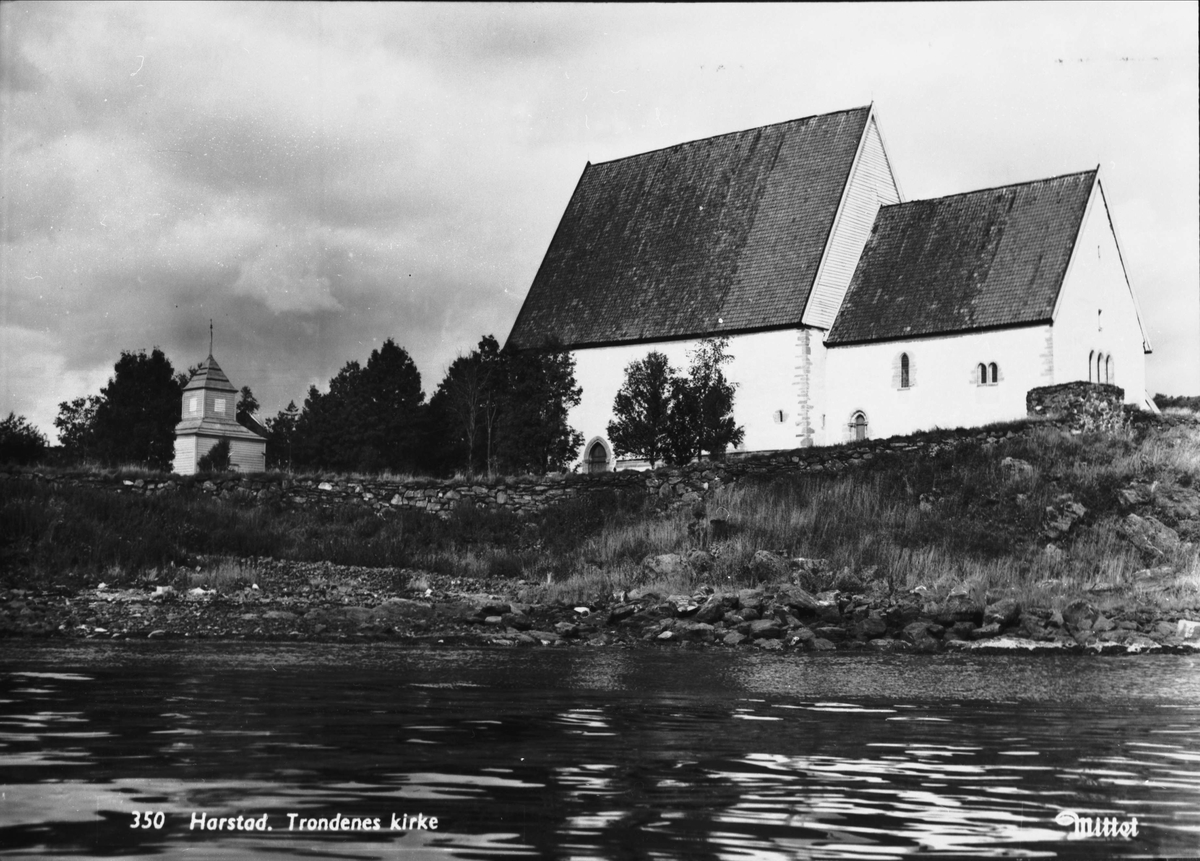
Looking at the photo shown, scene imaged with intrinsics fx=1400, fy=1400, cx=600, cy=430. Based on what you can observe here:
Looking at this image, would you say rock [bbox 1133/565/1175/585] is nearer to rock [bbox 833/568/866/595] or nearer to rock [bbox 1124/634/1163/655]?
rock [bbox 833/568/866/595]

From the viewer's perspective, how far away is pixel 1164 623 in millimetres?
19109

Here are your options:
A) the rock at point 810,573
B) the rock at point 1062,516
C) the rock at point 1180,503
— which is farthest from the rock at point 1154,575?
the rock at point 810,573

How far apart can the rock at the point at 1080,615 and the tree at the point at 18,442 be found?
91.2 ft

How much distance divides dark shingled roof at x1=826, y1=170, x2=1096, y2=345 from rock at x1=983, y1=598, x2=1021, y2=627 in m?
20.6

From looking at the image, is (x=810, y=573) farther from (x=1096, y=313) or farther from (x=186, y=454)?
(x=186, y=454)

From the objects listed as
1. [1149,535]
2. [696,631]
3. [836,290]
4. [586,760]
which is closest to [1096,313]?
[836,290]

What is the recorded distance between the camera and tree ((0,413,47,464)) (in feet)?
129

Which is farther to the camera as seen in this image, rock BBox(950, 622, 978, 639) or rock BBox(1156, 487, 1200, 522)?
rock BBox(1156, 487, 1200, 522)

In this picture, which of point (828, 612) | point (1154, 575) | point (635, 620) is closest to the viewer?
point (828, 612)

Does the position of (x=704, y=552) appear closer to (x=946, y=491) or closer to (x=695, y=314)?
(x=946, y=491)

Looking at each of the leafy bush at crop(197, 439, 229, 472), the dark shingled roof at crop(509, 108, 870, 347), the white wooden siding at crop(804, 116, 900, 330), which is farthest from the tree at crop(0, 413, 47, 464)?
the white wooden siding at crop(804, 116, 900, 330)

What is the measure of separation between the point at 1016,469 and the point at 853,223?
1677 cm

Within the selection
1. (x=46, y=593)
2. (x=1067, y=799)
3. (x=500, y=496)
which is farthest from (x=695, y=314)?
(x=1067, y=799)

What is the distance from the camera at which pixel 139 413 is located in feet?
246
